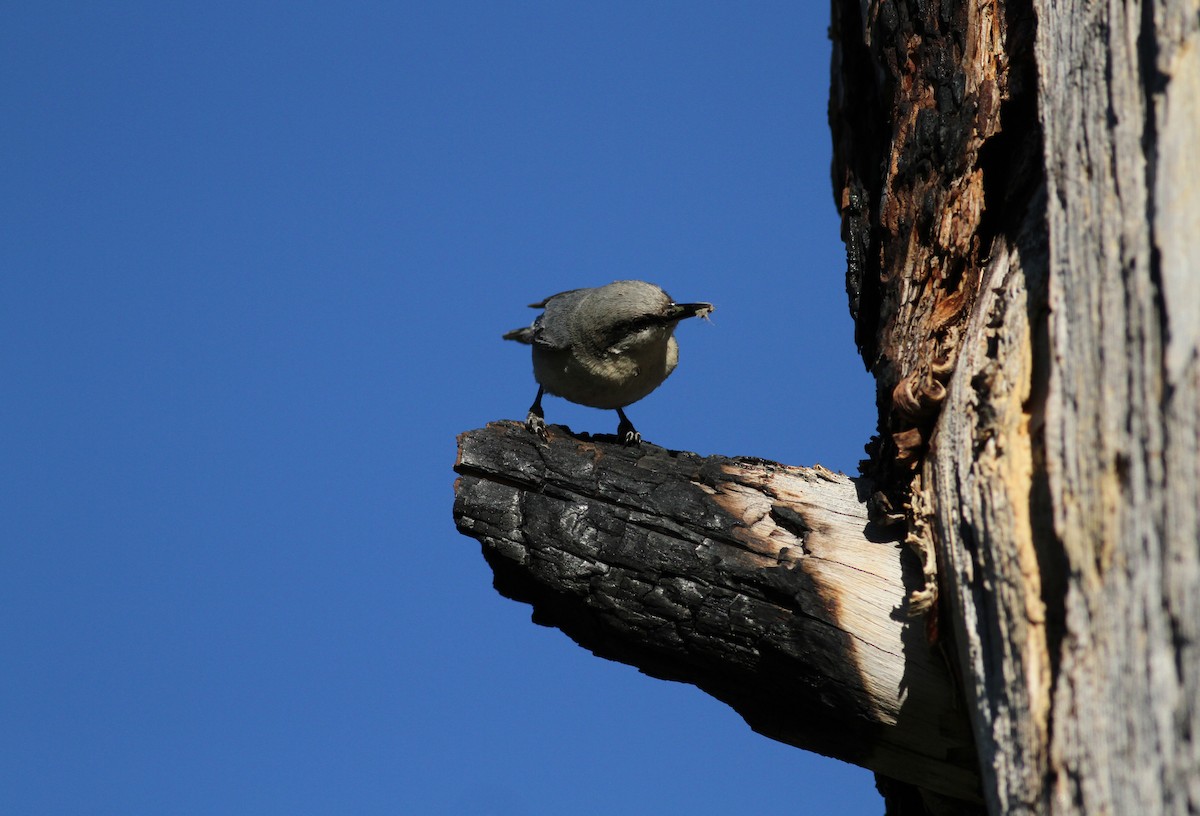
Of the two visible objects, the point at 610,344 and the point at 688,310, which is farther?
the point at 610,344

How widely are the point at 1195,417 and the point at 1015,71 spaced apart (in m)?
1.69

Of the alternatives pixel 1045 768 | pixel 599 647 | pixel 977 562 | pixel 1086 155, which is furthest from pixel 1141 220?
pixel 599 647

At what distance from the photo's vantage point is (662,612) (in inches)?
135

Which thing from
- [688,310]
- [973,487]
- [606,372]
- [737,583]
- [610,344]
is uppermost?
[688,310]

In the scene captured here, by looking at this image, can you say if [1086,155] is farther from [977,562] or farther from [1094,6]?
[977,562]

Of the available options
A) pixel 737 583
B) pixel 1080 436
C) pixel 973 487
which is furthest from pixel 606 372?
pixel 1080 436

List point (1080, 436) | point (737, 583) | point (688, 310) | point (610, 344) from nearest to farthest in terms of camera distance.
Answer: point (1080, 436) → point (737, 583) → point (688, 310) → point (610, 344)

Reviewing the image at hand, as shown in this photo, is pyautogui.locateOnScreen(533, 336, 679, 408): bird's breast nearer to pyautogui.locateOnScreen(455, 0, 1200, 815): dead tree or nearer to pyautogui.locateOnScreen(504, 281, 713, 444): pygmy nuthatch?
pyautogui.locateOnScreen(504, 281, 713, 444): pygmy nuthatch

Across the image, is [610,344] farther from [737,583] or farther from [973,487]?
[973,487]

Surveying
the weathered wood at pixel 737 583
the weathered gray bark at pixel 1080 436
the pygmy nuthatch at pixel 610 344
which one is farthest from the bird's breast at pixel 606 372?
the weathered gray bark at pixel 1080 436

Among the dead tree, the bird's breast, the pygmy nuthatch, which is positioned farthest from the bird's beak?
the dead tree

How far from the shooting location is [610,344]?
5.84 metres

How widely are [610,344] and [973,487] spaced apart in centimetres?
325

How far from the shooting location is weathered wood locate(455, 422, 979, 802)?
10.4ft
